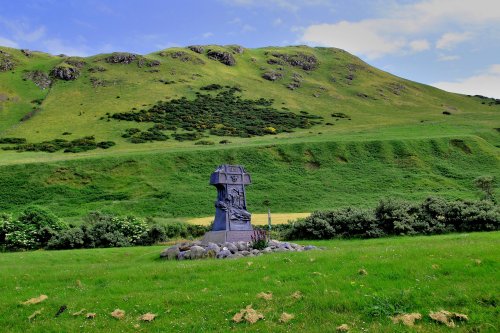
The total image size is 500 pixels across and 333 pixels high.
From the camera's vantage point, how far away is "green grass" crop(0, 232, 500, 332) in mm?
9789

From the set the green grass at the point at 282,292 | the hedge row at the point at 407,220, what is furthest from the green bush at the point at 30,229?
the hedge row at the point at 407,220

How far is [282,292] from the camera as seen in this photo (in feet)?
37.7

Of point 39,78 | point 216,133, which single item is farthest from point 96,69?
point 216,133


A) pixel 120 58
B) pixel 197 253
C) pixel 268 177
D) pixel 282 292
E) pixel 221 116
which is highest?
pixel 120 58

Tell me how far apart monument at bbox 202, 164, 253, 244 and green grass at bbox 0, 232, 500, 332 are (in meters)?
10.8

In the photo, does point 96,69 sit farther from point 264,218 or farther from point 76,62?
point 264,218

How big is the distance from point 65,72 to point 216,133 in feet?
234

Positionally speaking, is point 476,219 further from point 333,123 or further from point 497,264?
point 333,123

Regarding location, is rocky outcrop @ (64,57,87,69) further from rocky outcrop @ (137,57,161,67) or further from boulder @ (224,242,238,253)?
boulder @ (224,242,238,253)

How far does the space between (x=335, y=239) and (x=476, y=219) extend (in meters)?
8.42

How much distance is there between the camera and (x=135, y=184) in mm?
63219

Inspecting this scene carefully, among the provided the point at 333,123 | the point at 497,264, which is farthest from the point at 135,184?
the point at 333,123

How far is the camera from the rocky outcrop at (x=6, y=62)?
151 metres

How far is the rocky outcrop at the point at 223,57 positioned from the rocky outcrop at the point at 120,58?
1368 inches
